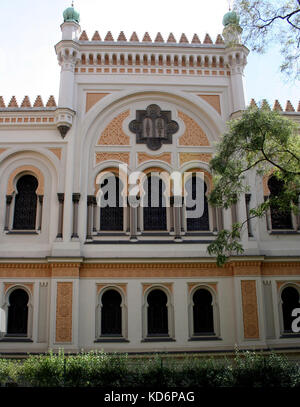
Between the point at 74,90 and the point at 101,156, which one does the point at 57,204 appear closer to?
the point at 101,156

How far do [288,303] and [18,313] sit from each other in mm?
9937

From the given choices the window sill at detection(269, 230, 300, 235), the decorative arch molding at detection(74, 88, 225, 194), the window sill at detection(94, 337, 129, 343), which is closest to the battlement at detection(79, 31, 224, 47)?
the decorative arch molding at detection(74, 88, 225, 194)

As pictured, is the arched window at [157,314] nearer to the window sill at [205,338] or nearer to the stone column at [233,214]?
the window sill at [205,338]

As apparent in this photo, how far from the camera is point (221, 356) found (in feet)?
51.0

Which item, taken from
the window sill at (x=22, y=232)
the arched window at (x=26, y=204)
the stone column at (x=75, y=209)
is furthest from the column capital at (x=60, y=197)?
the window sill at (x=22, y=232)

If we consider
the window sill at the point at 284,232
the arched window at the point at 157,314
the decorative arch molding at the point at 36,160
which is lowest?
the arched window at the point at 157,314

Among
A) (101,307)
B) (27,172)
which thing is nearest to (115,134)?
(27,172)

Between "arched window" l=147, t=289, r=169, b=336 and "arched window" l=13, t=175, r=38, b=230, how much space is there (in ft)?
17.3

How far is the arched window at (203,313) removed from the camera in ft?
53.0

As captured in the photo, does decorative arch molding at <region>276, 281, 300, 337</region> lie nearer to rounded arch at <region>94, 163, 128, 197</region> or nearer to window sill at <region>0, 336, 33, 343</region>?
rounded arch at <region>94, 163, 128, 197</region>

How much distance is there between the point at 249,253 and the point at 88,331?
6.44m

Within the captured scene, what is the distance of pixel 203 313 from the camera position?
53.7 ft

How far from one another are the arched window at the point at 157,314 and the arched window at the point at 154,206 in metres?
2.53
